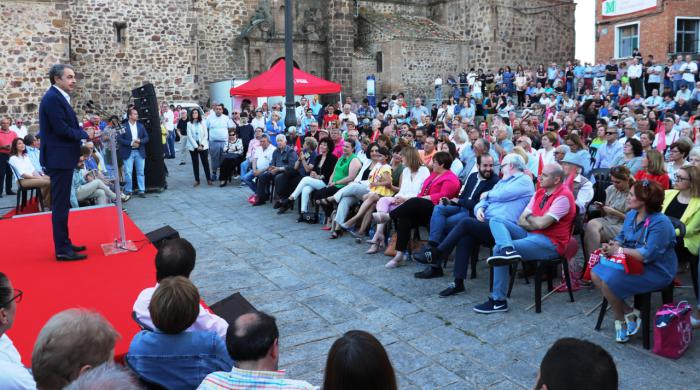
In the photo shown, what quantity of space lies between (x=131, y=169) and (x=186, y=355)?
8.89 meters

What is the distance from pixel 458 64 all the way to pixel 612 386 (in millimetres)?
27172

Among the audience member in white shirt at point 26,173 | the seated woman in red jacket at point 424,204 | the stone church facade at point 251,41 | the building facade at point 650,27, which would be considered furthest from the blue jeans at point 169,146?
the building facade at point 650,27

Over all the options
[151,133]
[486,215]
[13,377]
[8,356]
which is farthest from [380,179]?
[151,133]

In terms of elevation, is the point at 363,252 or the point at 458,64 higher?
the point at 458,64

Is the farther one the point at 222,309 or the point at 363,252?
the point at 363,252

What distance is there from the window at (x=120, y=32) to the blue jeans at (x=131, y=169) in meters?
11.6

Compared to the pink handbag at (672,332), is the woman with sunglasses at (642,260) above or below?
above

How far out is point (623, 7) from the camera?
2503 centimetres

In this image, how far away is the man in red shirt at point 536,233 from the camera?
200 inches

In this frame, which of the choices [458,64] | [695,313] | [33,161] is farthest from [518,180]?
[458,64]

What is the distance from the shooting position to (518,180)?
5797 millimetres

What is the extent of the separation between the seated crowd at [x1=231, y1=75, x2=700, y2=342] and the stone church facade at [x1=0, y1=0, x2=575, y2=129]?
10.7m

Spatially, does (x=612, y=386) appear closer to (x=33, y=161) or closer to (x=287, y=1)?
(x=33, y=161)

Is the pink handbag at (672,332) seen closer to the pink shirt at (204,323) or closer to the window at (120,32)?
the pink shirt at (204,323)
